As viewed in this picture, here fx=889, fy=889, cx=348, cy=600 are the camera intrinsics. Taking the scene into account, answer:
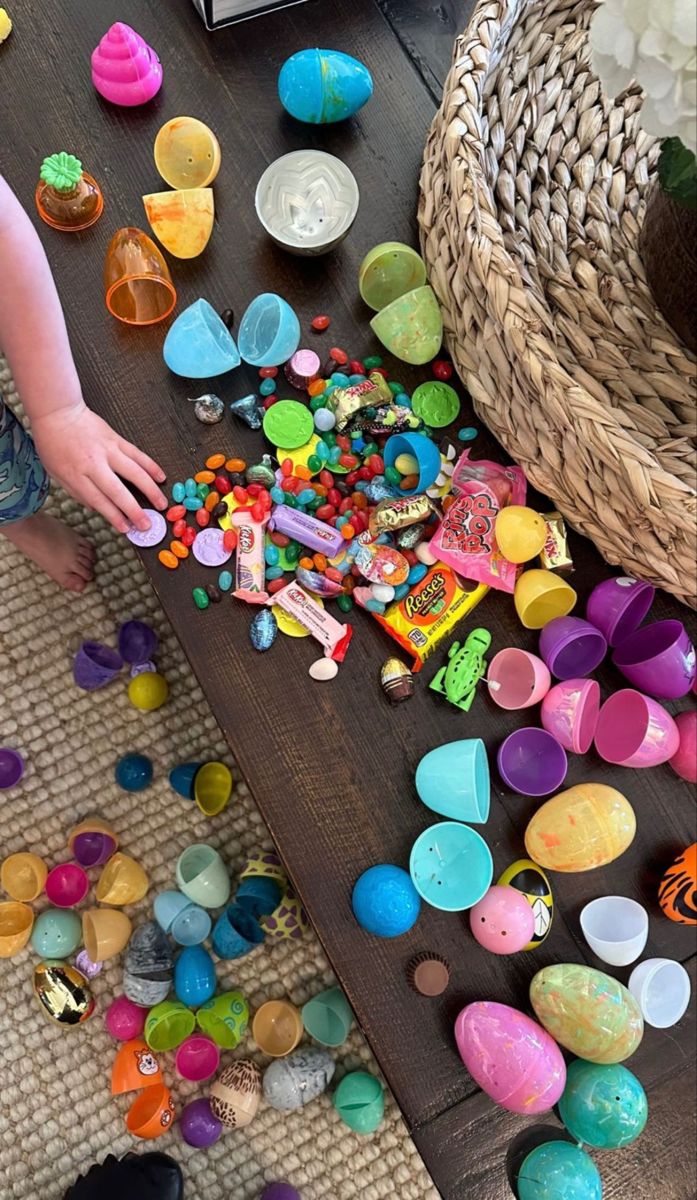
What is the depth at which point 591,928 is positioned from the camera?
2.00 feet

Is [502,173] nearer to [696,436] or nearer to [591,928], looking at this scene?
[696,436]

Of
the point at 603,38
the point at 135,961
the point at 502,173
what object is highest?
the point at 603,38

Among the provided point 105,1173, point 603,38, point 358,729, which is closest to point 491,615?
point 358,729

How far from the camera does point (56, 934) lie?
87cm

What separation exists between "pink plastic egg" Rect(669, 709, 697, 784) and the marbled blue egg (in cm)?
29

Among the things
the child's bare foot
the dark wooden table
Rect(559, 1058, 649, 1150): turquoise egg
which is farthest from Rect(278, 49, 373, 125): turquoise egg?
Rect(559, 1058, 649, 1150): turquoise egg

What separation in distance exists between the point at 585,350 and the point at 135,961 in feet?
2.24

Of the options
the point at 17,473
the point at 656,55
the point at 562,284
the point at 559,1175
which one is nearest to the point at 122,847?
the point at 17,473

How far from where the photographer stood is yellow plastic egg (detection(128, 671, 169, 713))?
92cm

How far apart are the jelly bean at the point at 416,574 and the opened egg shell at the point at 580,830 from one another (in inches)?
7.0

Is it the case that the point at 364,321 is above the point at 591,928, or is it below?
above

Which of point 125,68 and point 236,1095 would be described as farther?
point 236,1095

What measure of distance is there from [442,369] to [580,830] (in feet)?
1.10

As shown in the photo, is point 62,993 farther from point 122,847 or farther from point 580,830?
point 580,830
